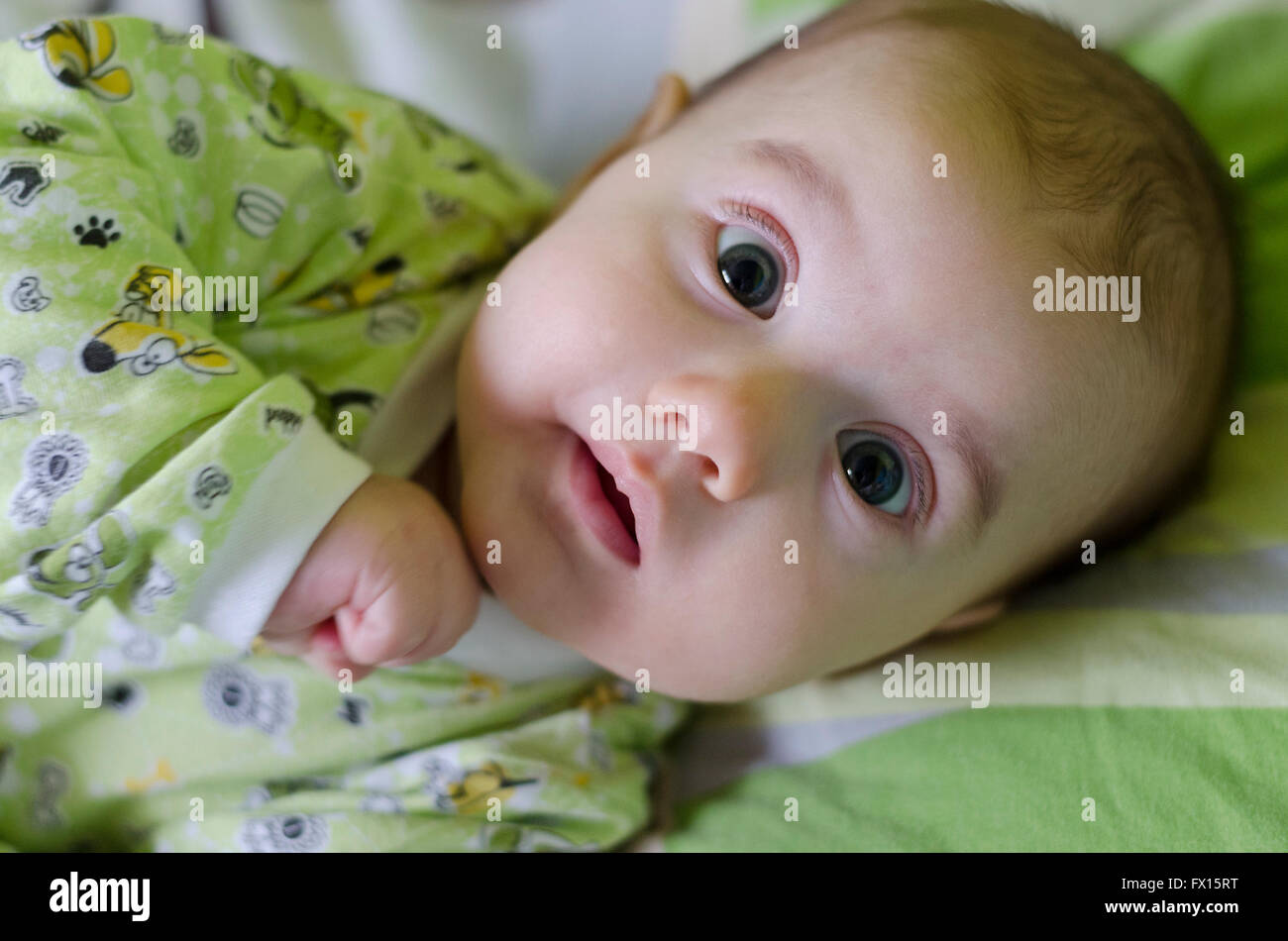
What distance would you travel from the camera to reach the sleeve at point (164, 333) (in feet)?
3.12

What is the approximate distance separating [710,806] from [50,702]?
2.60 ft

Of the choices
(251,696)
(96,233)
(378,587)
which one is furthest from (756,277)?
(251,696)

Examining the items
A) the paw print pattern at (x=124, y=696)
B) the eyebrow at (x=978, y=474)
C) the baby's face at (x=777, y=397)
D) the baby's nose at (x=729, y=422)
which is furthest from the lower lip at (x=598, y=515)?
the paw print pattern at (x=124, y=696)

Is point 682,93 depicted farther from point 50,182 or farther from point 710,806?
point 710,806

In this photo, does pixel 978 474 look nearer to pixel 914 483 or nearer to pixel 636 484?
pixel 914 483

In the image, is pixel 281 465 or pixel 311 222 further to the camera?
pixel 311 222

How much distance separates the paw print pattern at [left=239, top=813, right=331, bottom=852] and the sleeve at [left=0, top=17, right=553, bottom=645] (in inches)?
12.1

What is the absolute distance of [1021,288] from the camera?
3.49 feet

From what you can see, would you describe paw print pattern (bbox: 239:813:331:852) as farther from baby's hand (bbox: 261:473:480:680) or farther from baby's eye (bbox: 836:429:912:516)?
baby's eye (bbox: 836:429:912:516)

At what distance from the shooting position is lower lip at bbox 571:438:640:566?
3.62ft

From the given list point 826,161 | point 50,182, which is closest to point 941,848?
point 826,161

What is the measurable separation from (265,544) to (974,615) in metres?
0.85

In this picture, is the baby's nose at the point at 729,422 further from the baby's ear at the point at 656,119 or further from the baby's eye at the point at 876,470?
the baby's ear at the point at 656,119

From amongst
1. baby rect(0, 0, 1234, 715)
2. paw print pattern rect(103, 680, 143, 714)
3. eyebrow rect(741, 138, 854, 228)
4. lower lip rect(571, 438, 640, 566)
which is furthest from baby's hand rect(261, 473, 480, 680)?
eyebrow rect(741, 138, 854, 228)
